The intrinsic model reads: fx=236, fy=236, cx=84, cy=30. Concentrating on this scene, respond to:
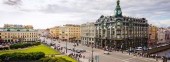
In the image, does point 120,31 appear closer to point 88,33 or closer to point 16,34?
point 88,33

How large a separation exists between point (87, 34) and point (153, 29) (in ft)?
130

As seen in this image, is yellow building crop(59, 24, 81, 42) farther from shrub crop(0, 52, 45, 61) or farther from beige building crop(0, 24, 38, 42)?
shrub crop(0, 52, 45, 61)

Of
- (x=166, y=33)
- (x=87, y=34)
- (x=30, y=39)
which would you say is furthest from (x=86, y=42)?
(x=166, y=33)

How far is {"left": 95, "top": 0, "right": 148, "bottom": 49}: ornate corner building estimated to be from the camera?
96.2 meters

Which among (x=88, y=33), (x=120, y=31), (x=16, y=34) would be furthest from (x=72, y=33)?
(x=120, y=31)

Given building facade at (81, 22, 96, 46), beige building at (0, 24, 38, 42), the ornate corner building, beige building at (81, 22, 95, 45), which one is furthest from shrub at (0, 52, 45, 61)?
beige building at (0, 24, 38, 42)

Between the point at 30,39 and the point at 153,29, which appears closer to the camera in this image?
the point at 153,29

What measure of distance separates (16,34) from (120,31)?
7618 centimetres

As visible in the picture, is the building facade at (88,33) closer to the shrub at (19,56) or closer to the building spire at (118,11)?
the building spire at (118,11)

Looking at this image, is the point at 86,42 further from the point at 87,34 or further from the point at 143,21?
the point at 143,21

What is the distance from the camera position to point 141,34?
10912 cm

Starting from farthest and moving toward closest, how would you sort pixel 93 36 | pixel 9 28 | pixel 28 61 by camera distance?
pixel 9 28 < pixel 93 36 < pixel 28 61

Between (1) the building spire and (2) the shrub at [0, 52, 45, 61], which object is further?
(1) the building spire

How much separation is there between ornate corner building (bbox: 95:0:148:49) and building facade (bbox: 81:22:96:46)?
5886 mm
